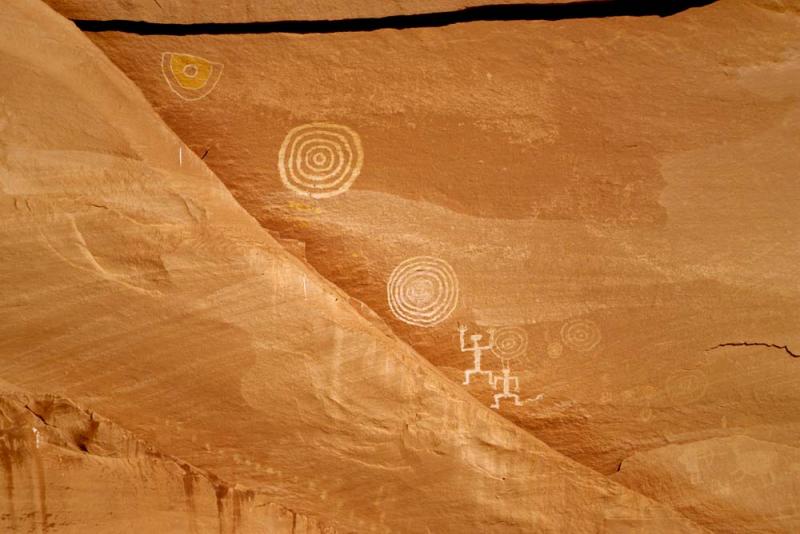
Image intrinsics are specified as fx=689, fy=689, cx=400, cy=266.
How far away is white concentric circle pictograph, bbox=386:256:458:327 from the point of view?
106 inches

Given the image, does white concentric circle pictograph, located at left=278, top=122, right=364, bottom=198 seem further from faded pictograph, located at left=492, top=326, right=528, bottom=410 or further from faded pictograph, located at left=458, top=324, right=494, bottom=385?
faded pictograph, located at left=492, top=326, right=528, bottom=410

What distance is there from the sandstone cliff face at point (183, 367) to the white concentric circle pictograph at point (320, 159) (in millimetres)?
263

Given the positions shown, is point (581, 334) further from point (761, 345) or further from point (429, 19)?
point (429, 19)

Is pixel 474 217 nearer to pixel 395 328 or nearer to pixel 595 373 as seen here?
pixel 395 328

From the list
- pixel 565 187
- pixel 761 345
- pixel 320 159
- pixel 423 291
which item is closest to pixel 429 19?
pixel 320 159

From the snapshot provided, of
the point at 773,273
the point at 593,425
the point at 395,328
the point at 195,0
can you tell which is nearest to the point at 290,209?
the point at 395,328

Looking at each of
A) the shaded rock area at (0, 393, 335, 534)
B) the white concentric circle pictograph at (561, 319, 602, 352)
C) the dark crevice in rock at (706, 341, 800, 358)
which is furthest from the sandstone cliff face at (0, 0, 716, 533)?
the dark crevice in rock at (706, 341, 800, 358)

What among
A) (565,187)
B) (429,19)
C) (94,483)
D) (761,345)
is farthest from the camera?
(761,345)

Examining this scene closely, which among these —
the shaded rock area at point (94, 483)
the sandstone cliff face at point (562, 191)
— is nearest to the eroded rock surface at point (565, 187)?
the sandstone cliff face at point (562, 191)

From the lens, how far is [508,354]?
9.07 feet

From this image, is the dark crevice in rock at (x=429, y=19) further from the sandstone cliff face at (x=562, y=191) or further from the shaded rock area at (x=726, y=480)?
the shaded rock area at (x=726, y=480)

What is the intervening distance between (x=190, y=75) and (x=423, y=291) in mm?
1211

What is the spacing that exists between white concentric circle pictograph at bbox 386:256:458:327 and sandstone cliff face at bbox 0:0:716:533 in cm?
20

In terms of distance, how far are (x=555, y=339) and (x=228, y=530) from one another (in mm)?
1419
